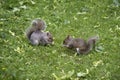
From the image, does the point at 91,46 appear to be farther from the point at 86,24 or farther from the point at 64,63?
the point at 86,24

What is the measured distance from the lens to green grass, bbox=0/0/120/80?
7156mm

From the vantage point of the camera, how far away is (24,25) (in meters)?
9.35

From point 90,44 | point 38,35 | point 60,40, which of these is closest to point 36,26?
point 38,35

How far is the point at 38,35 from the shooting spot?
26.8ft

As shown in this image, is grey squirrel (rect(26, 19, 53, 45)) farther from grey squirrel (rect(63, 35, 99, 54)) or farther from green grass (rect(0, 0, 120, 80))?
grey squirrel (rect(63, 35, 99, 54))

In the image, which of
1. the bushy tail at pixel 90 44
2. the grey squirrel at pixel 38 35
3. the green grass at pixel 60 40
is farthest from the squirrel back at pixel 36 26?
the bushy tail at pixel 90 44

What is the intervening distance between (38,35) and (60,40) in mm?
626

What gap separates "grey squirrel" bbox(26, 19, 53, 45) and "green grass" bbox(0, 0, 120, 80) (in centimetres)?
13

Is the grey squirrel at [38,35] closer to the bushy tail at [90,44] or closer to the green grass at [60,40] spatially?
the green grass at [60,40]

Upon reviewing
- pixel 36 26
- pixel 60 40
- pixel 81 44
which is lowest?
pixel 60 40

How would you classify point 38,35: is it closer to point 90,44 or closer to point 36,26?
point 36,26

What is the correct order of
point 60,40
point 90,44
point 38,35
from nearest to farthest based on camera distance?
1. point 90,44
2. point 38,35
3. point 60,40

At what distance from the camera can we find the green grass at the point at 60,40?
7.16 meters

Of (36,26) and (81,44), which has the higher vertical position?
(36,26)
